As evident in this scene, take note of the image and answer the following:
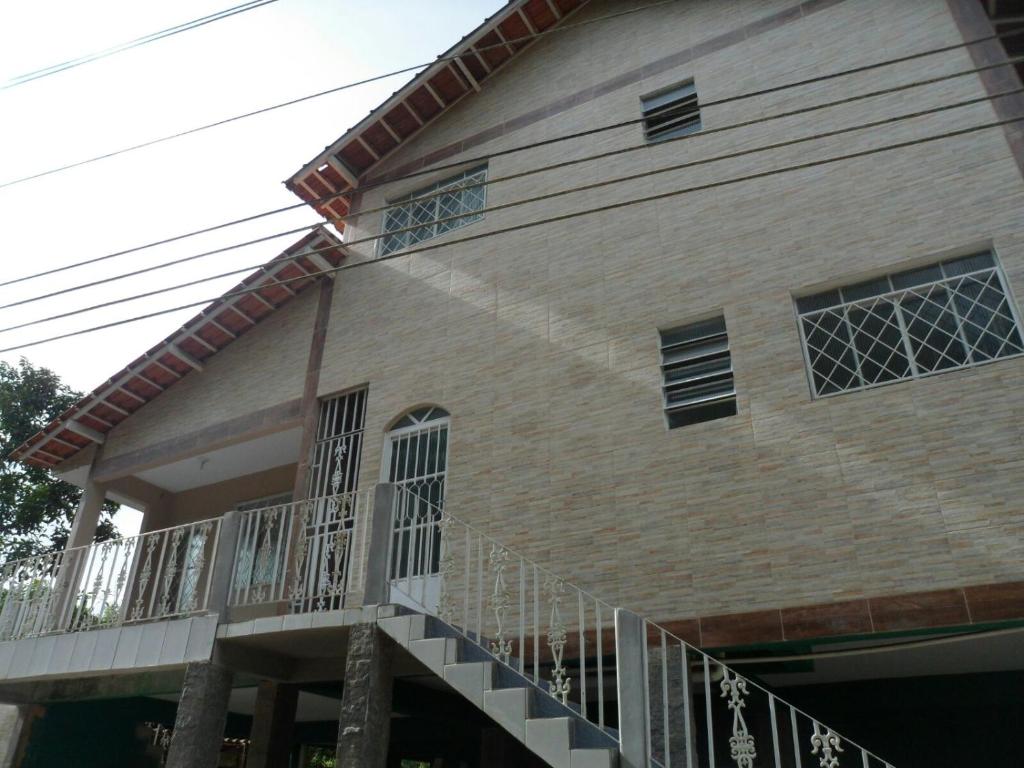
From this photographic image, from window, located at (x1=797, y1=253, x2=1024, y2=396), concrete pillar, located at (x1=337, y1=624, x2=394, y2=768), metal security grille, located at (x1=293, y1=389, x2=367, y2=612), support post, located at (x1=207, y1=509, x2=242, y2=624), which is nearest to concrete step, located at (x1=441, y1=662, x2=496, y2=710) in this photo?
concrete pillar, located at (x1=337, y1=624, x2=394, y2=768)

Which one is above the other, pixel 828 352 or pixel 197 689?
pixel 828 352

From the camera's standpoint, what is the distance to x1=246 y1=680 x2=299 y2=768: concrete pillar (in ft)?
28.8

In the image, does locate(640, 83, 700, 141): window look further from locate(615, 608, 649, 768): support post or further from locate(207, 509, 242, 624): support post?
locate(615, 608, 649, 768): support post

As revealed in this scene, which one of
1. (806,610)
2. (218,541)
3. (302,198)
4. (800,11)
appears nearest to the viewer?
(806,610)

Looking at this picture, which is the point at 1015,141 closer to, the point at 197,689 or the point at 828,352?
the point at 828,352

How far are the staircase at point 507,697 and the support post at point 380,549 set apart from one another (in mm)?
275

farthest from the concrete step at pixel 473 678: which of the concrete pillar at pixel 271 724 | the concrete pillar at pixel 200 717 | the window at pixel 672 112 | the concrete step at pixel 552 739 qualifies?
the window at pixel 672 112

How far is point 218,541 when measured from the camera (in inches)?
306

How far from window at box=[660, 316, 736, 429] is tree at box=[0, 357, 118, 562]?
15.4m

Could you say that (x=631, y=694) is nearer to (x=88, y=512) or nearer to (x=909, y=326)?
(x=909, y=326)

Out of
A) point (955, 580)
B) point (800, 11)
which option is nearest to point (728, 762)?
point (955, 580)

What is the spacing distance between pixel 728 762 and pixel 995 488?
12.0 feet

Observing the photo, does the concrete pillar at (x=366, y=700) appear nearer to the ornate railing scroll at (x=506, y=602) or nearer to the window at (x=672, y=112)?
the ornate railing scroll at (x=506, y=602)

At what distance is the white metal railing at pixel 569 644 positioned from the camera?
6.56 m
